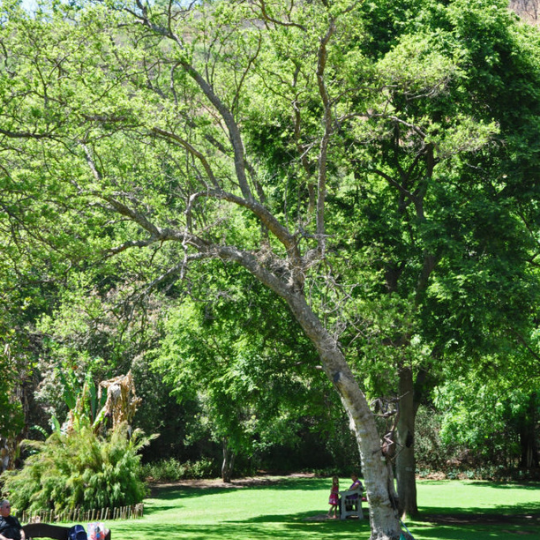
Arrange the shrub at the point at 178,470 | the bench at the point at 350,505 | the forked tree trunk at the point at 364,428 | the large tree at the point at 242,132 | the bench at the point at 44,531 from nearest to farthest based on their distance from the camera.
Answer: the bench at the point at 44,531 < the large tree at the point at 242,132 < the forked tree trunk at the point at 364,428 < the bench at the point at 350,505 < the shrub at the point at 178,470

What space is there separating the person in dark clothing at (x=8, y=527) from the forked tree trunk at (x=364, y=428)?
643 cm

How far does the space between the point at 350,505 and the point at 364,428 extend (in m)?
7.68

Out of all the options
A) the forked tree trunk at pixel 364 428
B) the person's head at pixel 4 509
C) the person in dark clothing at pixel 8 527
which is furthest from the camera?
the forked tree trunk at pixel 364 428

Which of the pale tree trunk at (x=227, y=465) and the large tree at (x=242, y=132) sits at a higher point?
the large tree at (x=242, y=132)

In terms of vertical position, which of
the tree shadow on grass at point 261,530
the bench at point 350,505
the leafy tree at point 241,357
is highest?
the leafy tree at point 241,357

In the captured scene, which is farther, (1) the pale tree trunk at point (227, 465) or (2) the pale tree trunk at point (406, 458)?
(1) the pale tree trunk at point (227, 465)

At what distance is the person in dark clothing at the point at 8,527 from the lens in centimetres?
1013

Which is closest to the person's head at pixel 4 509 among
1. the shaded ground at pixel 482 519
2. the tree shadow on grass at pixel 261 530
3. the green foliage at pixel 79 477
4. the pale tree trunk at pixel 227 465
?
the tree shadow on grass at pixel 261 530

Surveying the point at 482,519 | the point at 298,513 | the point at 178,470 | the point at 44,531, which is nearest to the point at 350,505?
the point at 298,513

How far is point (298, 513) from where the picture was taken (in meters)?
21.5

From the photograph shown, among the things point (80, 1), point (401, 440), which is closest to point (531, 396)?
point (401, 440)

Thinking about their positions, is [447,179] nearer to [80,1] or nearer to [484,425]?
[80,1]

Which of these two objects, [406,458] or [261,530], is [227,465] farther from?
[261,530]

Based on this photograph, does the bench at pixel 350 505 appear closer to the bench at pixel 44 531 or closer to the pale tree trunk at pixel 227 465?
the bench at pixel 44 531
